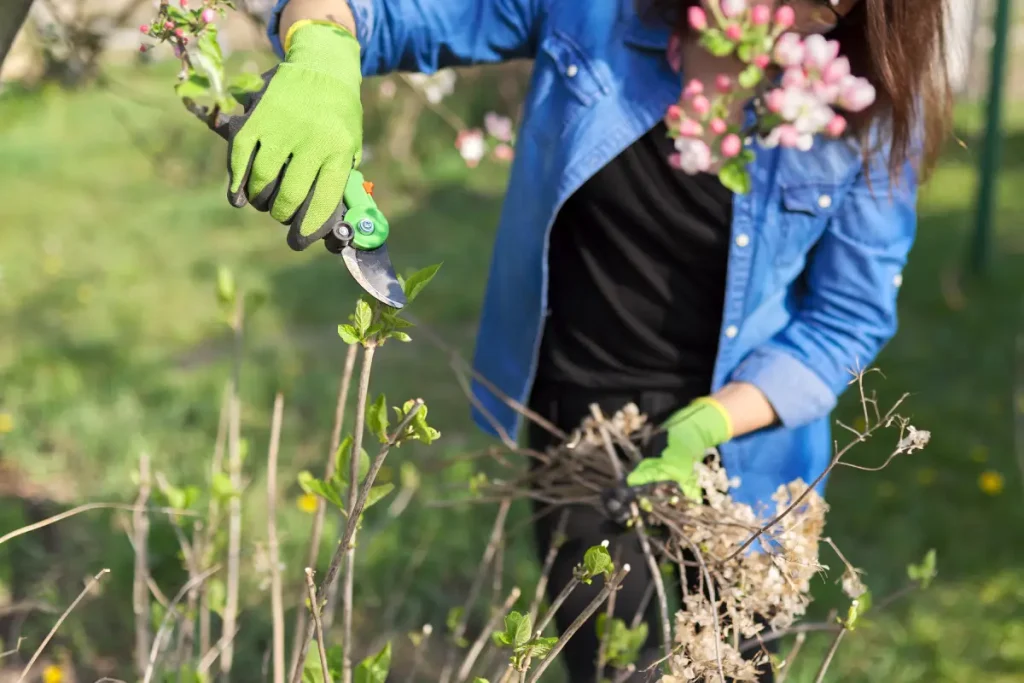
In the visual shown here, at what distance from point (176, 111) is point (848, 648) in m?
7.46

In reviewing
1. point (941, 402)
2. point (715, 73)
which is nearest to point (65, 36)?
point (715, 73)

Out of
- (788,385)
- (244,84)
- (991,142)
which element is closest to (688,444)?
(788,385)

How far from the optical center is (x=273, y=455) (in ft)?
4.91

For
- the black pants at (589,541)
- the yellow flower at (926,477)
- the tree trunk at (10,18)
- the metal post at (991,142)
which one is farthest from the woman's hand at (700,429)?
the metal post at (991,142)

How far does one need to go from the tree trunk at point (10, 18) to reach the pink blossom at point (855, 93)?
97 centimetres

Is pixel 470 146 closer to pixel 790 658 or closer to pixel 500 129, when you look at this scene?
pixel 500 129

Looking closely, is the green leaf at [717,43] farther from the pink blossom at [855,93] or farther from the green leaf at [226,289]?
the green leaf at [226,289]

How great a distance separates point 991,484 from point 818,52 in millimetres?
2317

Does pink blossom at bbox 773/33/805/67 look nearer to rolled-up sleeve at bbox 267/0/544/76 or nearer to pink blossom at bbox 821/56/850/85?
pink blossom at bbox 821/56/850/85

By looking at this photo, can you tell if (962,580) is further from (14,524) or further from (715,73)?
(14,524)

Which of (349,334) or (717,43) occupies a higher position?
(717,43)

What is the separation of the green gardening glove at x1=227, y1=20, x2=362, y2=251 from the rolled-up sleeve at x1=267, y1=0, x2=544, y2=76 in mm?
295

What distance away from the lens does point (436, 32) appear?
4.70 ft

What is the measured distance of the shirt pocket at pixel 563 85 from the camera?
1476mm
